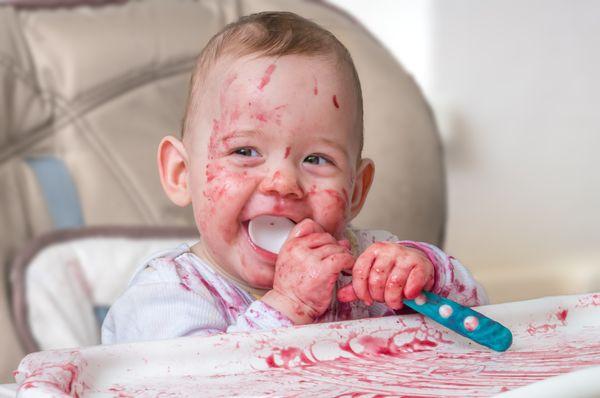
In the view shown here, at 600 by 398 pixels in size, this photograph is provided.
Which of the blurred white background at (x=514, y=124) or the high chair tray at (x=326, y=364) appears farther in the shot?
the blurred white background at (x=514, y=124)

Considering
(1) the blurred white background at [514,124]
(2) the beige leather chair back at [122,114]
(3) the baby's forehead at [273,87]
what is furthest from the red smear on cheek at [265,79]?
(1) the blurred white background at [514,124]

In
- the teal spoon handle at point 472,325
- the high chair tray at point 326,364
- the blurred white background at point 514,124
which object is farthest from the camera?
the blurred white background at point 514,124

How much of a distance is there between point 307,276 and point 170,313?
0.33 feet

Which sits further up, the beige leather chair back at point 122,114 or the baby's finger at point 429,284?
the beige leather chair back at point 122,114

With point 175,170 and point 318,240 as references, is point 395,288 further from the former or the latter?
point 175,170

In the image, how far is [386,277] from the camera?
2.00 ft

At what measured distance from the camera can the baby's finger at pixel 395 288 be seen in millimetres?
605

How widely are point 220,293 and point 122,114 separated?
A: 0.66 metres

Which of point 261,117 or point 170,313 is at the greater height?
point 261,117

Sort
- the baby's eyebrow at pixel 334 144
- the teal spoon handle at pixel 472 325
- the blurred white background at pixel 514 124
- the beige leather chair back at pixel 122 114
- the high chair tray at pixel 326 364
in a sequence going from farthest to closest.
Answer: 1. the blurred white background at pixel 514 124
2. the beige leather chair back at pixel 122 114
3. the baby's eyebrow at pixel 334 144
4. the teal spoon handle at pixel 472 325
5. the high chair tray at pixel 326 364

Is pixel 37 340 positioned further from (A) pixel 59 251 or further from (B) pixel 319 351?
(B) pixel 319 351

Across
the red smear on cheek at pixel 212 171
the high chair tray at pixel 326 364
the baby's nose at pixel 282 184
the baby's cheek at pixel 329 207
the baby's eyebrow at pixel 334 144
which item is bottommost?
the high chair tray at pixel 326 364

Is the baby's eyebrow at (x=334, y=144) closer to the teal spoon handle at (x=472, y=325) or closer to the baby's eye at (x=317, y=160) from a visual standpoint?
the baby's eye at (x=317, y=160)

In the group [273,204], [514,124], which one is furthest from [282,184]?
[514,124]
